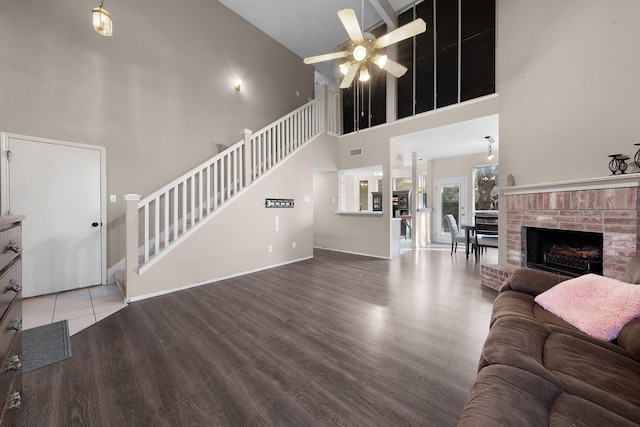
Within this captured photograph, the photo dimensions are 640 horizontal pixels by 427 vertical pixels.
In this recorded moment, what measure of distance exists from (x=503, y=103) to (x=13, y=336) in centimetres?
563

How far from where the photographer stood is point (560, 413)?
774mm

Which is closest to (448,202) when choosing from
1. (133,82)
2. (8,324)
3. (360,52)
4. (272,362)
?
(360,52)

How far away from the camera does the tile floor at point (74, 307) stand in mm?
2523

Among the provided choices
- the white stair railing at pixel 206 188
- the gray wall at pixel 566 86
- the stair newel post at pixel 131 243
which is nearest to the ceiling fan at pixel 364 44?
the gray wall at pixel 566 86

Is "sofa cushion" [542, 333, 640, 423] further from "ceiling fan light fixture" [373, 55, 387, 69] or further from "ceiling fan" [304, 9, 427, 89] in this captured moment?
"ceiling fan light fixture" [373, 55, 387, 69]

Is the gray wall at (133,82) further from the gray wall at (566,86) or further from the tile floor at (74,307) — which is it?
the gray wall at (566,86)

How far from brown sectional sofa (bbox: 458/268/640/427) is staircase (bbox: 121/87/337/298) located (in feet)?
11.9

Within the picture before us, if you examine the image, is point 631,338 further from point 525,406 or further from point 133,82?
point 133,82

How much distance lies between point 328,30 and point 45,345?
7.55m

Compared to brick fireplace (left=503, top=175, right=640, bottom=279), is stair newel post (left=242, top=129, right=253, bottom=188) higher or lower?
higher

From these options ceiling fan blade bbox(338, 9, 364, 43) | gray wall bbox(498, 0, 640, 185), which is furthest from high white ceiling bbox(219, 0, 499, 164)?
ceiling fan blade bbox(338, 9, 364, 43)

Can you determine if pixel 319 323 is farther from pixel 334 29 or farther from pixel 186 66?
pixel 334 29

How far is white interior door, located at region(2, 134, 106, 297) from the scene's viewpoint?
10.2ft

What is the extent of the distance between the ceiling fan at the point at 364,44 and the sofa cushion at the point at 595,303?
8.89ft
